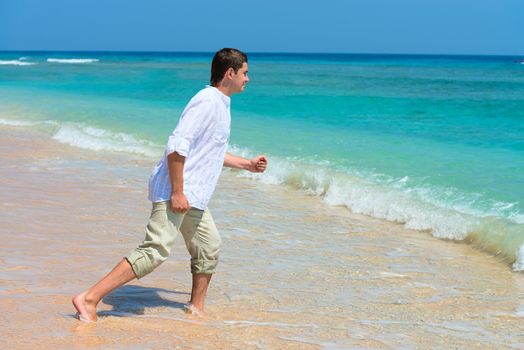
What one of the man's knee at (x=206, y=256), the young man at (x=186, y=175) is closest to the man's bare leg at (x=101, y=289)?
the young man at (x=186, y=175)

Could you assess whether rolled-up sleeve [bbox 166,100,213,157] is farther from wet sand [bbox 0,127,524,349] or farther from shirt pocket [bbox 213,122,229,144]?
wet sand [bbox 0,127,524,349]

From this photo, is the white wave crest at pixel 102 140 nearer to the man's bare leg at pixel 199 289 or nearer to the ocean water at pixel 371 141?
the ocean water at pixel 371 141

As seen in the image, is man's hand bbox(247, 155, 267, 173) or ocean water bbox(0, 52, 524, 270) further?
ocean water bbox(0, 52, 524, 270)

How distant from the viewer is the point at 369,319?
14.3 feet

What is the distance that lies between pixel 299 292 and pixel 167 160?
5.16 feet

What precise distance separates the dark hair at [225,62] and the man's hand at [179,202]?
632 mm

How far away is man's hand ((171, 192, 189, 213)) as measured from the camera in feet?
12.4

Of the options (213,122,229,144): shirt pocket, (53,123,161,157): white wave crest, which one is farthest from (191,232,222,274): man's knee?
(53,123,161,157): white wave crest

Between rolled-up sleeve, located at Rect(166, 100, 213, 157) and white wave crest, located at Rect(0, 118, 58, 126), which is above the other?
rolled-up sleeve, located at Rect(166, 100, 213, 157)

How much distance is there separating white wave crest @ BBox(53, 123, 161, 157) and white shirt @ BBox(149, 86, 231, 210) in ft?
27.4

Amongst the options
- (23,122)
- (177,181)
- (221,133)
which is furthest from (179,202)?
(23,122)

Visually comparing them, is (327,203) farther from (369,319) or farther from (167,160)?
(167,160)

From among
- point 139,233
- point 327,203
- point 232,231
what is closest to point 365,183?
point 327,203

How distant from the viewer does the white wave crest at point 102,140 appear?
12.7 m
